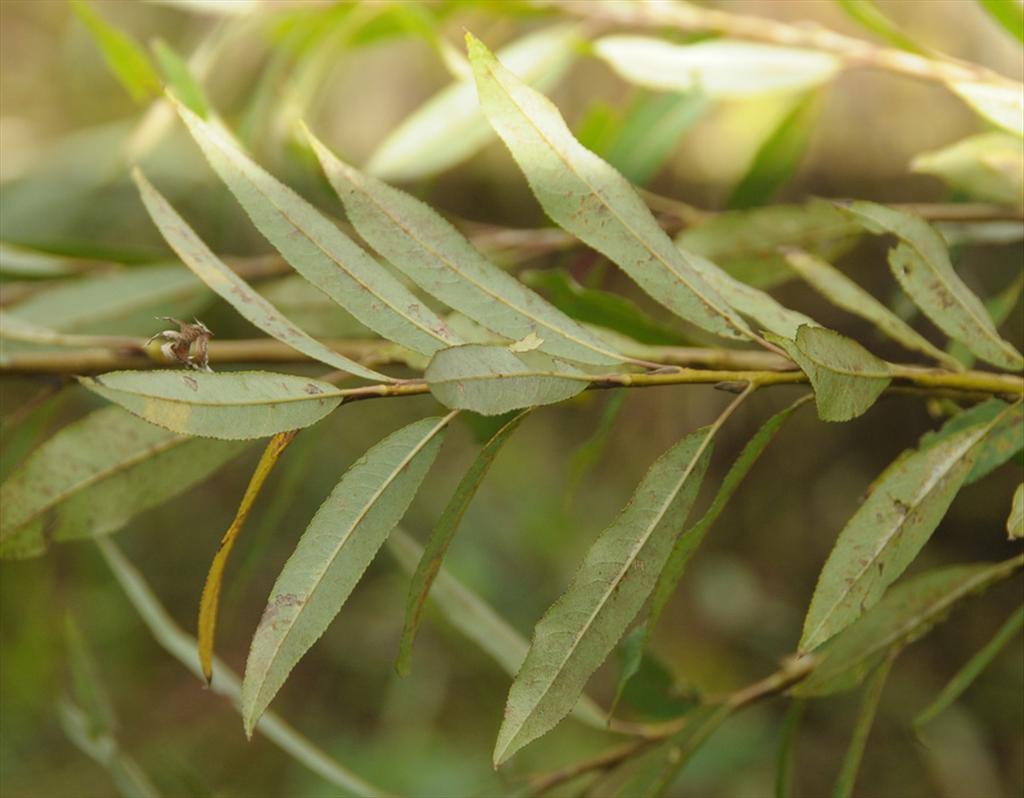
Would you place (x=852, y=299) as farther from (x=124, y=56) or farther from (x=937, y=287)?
(x=124, y=56)

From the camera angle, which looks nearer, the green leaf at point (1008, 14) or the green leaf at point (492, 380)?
the green leaf at point (492, 380)

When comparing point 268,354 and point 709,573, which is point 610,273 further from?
point 268,354

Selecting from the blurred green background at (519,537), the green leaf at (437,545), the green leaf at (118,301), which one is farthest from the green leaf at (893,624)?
the blurred green background at (519,537)

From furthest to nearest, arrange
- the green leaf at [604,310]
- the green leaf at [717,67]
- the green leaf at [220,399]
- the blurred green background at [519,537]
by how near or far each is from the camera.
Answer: the blurred green background at [519,537]
the green leaf at [717,67]
the green leaf at [604,310]
the green leaf at [220,399]

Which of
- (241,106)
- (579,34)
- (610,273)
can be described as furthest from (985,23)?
(241,106)

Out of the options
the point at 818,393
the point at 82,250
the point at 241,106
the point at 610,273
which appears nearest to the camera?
the point at 818,393

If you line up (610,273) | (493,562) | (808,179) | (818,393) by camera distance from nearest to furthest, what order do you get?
(818,393) → (610,273) → (808,179) → (493,562)

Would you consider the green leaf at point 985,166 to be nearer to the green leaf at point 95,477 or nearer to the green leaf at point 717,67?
the green leaf at point 717,67
